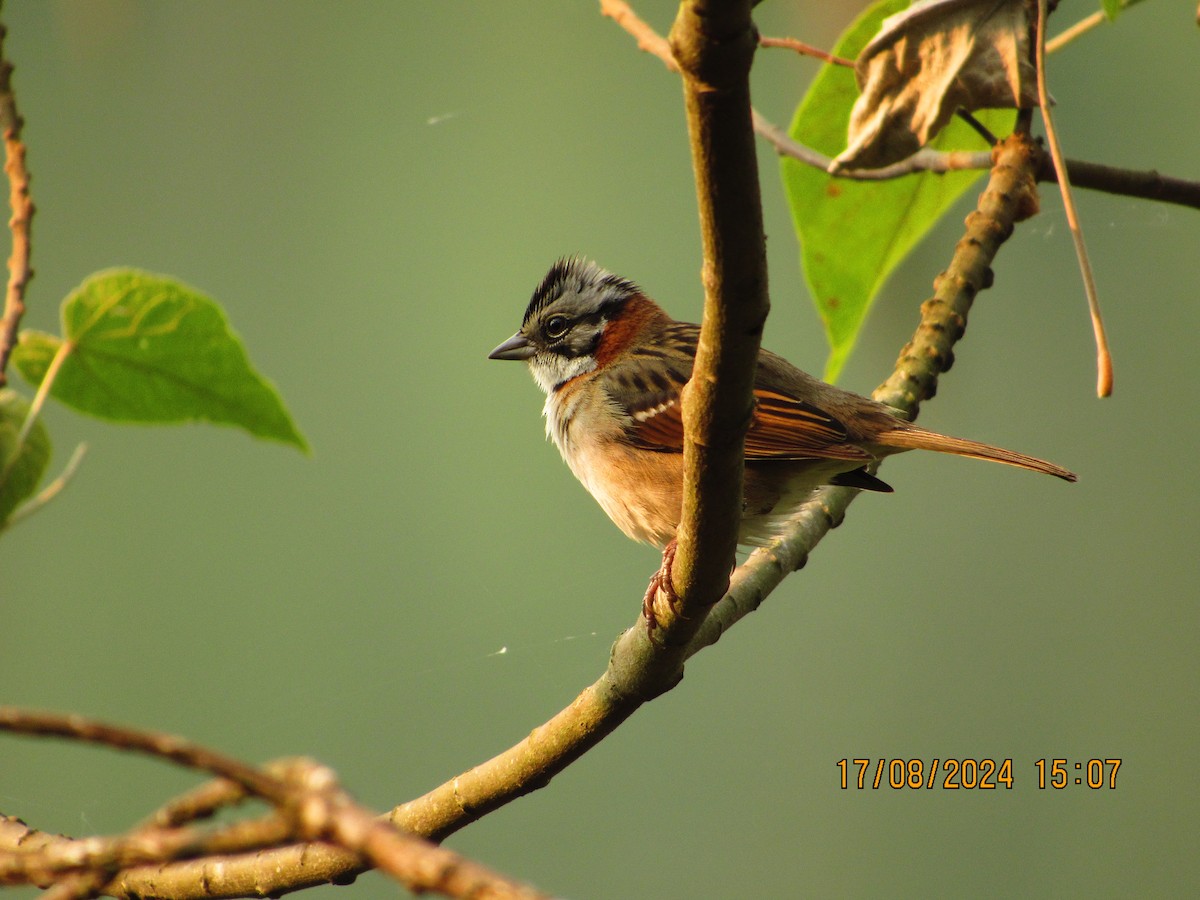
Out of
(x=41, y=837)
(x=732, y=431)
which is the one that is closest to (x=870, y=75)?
(x=732, y=431)

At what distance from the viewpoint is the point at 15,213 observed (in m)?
1.61

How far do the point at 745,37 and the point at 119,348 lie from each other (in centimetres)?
133

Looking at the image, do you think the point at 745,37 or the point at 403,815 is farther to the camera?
the point at 403,815

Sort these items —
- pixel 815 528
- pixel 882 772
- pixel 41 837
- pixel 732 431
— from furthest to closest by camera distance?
pixel 882 772
pixel 815 528
pixel 41 837
pixel 732 431

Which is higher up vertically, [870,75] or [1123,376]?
[870,75]

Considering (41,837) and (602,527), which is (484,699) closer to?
(602,527)

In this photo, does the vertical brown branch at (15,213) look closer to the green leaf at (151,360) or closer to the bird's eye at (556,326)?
the green leaf at (151,360)

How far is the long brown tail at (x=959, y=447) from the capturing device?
243 cm

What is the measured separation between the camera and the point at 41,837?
1.70 meters

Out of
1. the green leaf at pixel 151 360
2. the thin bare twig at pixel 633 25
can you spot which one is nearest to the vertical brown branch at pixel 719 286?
the green leaf at pixel 151 360

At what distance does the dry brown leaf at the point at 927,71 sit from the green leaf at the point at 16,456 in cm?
157

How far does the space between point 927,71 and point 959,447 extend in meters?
0.85

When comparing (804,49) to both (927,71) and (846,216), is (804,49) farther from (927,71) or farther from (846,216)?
(846,216)

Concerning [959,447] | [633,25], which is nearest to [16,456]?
[633,25]
